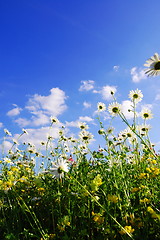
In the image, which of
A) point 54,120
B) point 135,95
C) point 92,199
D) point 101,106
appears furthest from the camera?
point 54,120

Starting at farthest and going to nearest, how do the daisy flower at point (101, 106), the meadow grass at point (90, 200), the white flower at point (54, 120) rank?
the white flower at point (54, 120) → the daisy flower at point (101, 106) → the meadow grass at point (90, 200)

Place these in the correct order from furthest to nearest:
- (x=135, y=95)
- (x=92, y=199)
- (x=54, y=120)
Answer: (x=54, y=120) → (x=135, y=95) → (x=92, y=199)

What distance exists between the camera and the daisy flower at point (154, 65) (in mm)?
2473

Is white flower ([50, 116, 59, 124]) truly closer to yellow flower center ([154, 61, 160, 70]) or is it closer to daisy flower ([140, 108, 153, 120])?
daisy flower ([140, 108, 153, 120])

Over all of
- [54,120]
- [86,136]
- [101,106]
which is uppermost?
[54,120]

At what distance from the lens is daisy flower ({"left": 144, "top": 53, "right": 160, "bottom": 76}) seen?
247 centimetres

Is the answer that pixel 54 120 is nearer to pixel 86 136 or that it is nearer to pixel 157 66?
pixel 86 136

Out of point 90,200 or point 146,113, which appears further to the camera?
point 146,113

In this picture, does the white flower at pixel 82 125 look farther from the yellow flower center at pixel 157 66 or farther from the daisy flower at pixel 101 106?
the yellow flower center at pixel 157 66

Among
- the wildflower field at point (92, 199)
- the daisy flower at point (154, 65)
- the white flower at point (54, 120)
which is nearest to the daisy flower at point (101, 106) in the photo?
the wildflower field at point (92, 199)

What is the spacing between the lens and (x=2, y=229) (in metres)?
2.97

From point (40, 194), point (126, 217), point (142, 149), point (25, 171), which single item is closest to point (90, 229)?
point (126, 217)

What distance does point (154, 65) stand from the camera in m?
2.50

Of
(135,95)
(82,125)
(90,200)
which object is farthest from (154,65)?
(82,125)
